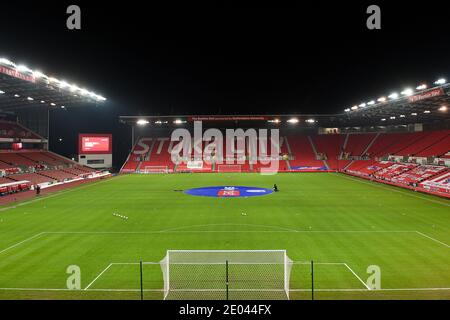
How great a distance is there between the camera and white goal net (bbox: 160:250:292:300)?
32.9 feet

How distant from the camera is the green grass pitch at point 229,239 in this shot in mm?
10938

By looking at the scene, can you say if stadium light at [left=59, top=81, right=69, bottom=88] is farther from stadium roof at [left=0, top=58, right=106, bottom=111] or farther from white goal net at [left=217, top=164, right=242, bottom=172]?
white goal net at [left=217, top=164, right=242, bottom=172]

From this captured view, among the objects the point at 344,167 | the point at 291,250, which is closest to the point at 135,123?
the point at 344,167

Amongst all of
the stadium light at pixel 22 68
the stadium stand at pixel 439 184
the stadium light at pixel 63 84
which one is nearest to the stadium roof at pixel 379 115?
the stadium stand at pixel 439 184

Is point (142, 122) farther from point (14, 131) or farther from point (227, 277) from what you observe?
point (227, 277)

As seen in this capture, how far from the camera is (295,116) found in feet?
210

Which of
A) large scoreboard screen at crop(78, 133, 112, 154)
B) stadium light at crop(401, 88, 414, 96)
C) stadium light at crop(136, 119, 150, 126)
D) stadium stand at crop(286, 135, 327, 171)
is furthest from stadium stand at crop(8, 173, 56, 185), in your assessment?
stadium light at crop(401, 88, 414, 96)

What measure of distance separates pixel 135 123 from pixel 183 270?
194 feet

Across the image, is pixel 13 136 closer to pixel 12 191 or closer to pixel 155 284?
pixel 12 191

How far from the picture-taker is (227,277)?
925cm

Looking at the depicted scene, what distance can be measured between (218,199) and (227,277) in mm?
19872

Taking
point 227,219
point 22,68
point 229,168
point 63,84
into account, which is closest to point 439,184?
point 227,219
